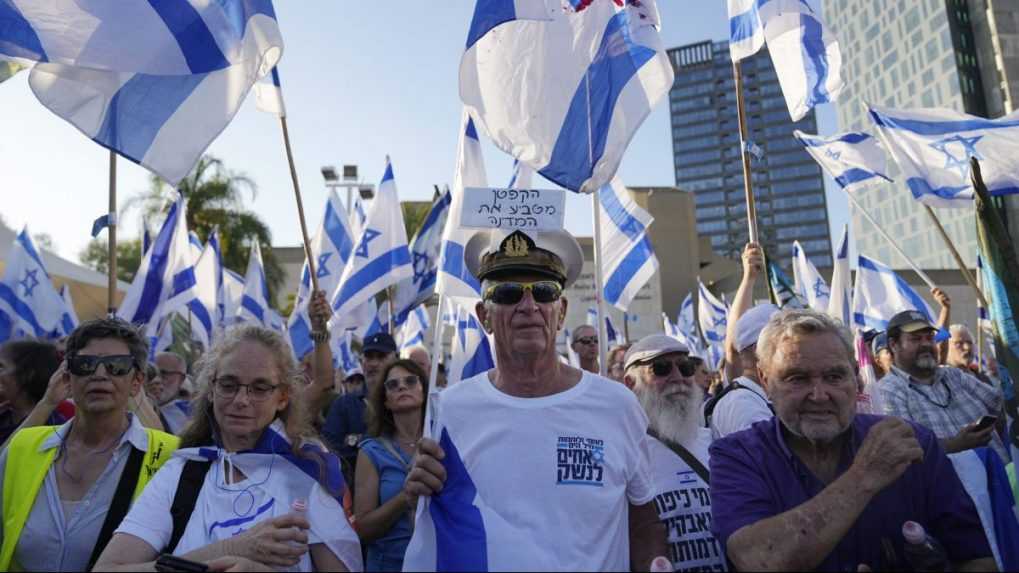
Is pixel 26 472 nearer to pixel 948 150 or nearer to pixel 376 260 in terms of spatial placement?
pixel 376 260

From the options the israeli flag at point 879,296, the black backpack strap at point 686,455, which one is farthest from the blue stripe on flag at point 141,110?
the israeli flag at point 879,296

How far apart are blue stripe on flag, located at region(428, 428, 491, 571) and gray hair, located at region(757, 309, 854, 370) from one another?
1124 millimetres

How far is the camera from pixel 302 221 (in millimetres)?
4586

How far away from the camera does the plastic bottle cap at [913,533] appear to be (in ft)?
6.86

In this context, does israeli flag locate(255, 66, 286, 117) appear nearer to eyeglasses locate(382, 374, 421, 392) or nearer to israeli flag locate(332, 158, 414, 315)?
eyeglasses locate(382, 374, 421, 392)

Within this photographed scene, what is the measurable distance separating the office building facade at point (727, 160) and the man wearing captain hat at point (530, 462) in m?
139

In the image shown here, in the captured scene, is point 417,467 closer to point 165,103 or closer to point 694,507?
point 694,507

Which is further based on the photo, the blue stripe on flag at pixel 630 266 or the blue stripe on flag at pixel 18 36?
the blue stripe on flag at pixel 630 266

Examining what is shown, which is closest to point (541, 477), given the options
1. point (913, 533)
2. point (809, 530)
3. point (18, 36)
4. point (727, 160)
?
point (809, 530)

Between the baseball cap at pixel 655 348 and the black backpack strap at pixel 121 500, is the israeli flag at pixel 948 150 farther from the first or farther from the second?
the black backpack strap at pixel 121 500

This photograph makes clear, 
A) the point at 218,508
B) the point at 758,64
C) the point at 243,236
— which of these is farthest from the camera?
the point at 758,64

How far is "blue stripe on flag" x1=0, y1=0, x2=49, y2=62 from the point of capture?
361cm

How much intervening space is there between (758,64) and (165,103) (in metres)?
141

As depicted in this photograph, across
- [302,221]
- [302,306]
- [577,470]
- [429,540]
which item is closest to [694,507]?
[577,470]
